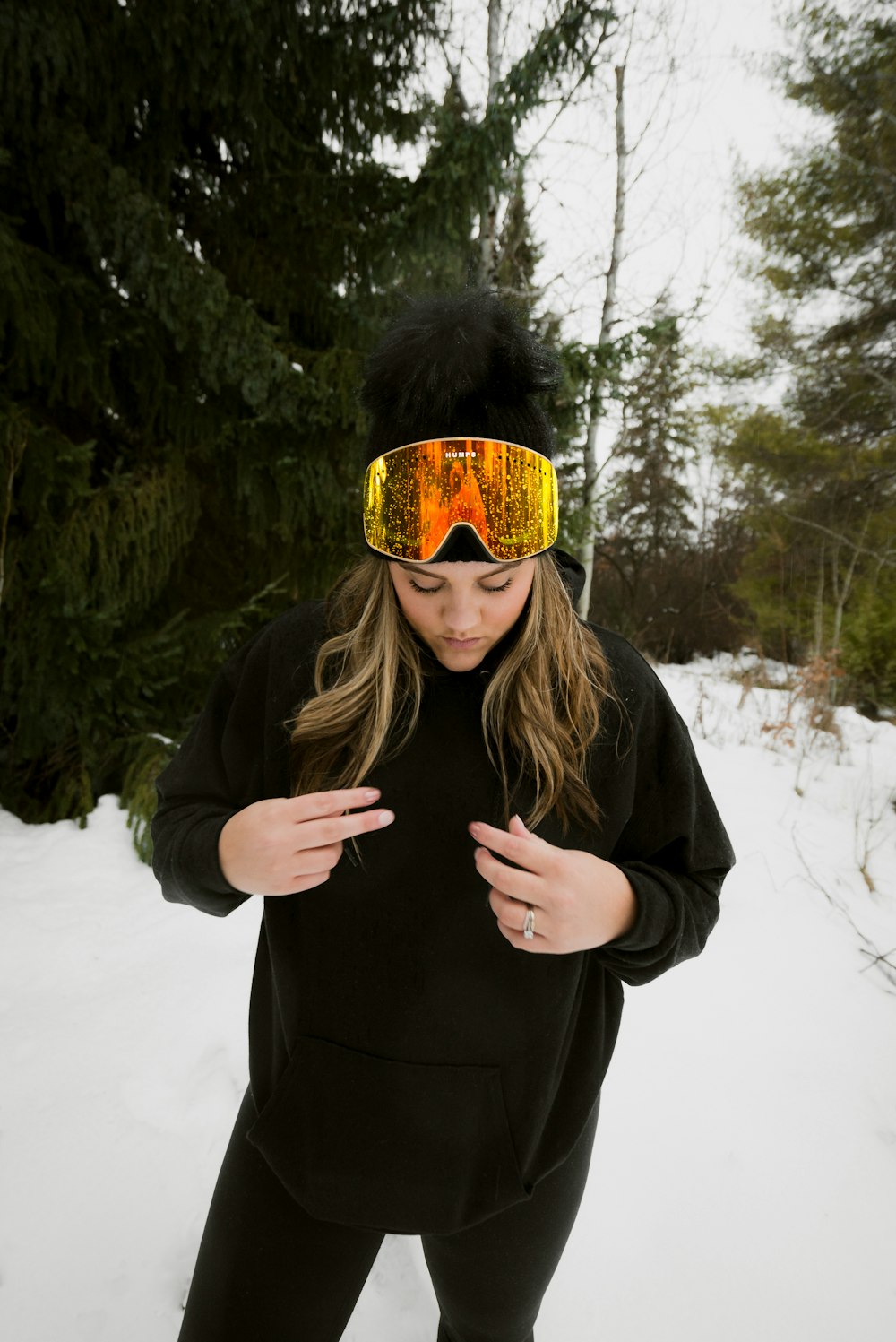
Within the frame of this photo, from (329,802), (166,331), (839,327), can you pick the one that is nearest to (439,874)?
(329,802)

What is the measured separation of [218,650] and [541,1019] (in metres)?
3.04

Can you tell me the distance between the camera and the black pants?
94cm

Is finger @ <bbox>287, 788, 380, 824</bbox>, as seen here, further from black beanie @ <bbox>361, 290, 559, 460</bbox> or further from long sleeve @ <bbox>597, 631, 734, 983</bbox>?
black beanie @ <bbox>361, 290, 559, 460</bbox>

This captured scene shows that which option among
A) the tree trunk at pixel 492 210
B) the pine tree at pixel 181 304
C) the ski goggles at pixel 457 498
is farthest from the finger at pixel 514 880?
the tree trunk at pixel 492 210

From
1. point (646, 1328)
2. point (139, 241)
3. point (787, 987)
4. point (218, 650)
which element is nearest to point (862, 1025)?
point (787, 987)

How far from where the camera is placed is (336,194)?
11.3ft

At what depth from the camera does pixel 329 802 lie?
812 millimetres

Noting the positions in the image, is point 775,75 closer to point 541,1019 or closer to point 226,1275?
point 541,1019

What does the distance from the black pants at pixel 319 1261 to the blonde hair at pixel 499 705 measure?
25.4 inches

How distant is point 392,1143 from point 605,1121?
5.17 ft

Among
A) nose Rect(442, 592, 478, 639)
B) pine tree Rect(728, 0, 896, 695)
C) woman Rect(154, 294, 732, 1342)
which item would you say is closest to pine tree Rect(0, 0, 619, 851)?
woman Rect(154, 294, 732, 1342)

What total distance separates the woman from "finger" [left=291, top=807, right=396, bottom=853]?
0.09m

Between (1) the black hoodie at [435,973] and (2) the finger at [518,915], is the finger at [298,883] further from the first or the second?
(2) the finger at [518,915]

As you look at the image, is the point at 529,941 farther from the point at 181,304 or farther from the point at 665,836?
the point at 181,304
